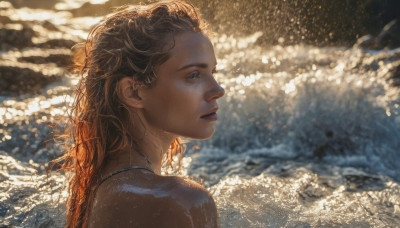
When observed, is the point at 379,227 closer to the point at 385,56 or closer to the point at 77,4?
the point at 385,56

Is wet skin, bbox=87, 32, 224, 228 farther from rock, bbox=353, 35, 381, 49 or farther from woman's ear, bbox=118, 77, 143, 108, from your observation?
rock, bbox=353, 35, 381, 49

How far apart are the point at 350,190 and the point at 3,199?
2.74 meters

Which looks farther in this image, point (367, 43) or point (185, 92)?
point (367, 43)

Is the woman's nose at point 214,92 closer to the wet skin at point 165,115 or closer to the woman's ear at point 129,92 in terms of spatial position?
the wet skin at point 165,115

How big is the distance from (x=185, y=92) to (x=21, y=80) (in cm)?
507

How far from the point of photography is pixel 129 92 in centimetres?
205

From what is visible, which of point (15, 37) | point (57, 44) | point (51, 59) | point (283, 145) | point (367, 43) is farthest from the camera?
point (15, 37)

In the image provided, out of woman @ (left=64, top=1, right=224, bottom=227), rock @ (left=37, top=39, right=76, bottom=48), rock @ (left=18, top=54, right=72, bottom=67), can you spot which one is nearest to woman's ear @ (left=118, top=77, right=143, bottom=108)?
woman @ (left=64, top=1, right=224, bottom=227)

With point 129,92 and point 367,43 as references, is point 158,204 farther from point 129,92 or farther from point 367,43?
point 367,43

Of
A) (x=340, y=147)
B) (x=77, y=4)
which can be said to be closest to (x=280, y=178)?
(x=340, y=147)

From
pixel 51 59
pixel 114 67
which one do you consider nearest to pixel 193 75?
pixel 114 67

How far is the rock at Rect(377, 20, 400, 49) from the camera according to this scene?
25.3 feet

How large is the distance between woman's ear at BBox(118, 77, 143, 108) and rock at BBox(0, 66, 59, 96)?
4547 mm

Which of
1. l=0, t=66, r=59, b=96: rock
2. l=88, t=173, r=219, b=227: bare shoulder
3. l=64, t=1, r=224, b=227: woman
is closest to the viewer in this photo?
l=88, t=173, r=219, b=227: bare shoulder
